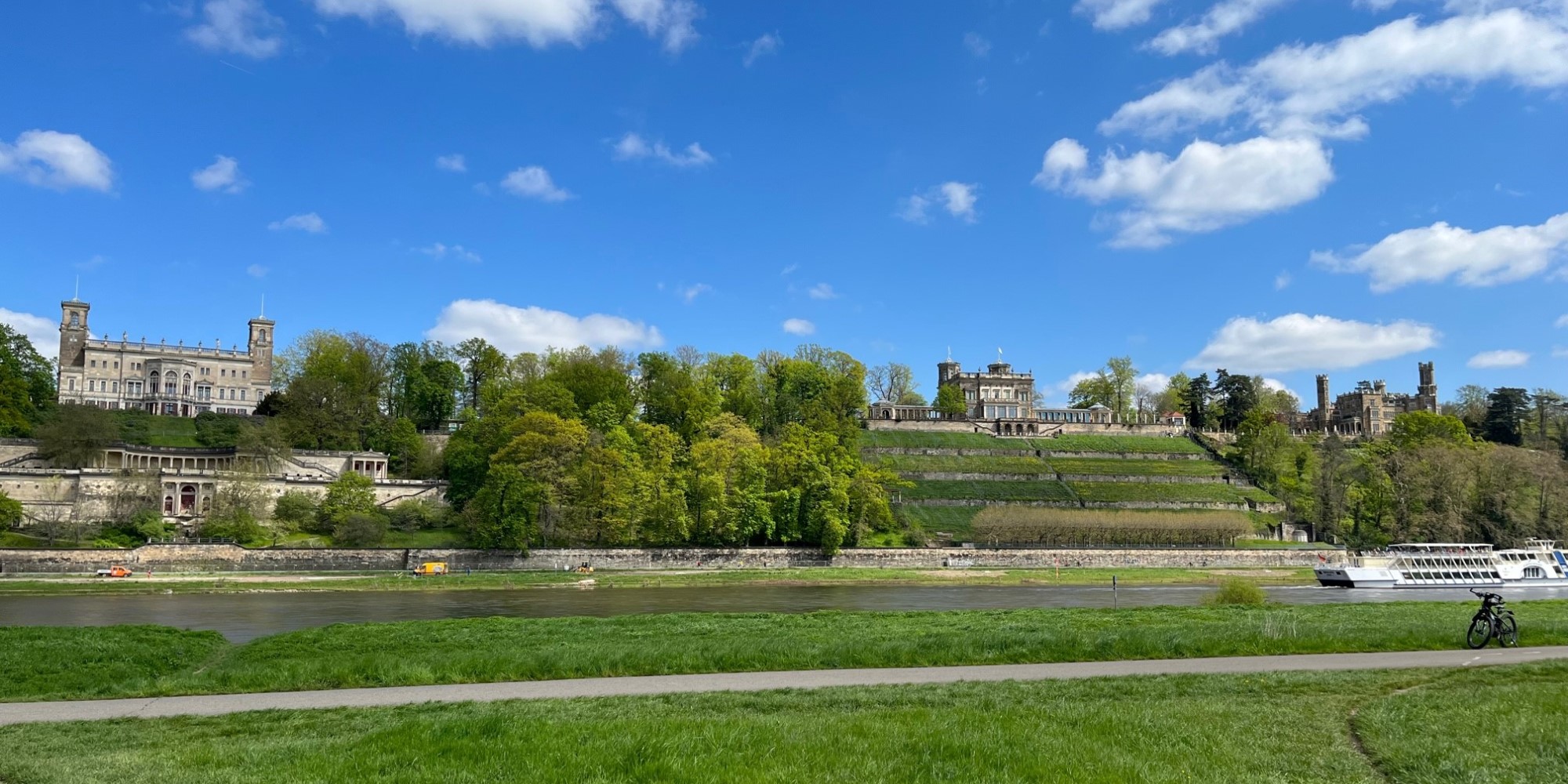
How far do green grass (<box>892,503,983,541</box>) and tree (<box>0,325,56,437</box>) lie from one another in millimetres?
74296

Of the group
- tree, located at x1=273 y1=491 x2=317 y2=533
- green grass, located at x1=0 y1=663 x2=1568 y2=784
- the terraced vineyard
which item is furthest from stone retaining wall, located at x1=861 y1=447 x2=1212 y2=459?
green grass, located at x1=0 y1=663 x2=1568 y2=784

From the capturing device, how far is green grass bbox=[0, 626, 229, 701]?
15.1m

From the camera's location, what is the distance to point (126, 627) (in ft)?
76.1

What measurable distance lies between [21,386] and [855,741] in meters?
107

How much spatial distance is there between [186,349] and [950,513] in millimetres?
93810

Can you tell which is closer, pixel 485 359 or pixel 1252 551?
pixel 1252 551

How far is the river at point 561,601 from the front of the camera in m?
32.4

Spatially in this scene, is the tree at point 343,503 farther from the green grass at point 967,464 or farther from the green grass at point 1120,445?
the green grass at point 1120,445

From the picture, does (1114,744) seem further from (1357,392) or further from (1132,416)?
(1357,392)

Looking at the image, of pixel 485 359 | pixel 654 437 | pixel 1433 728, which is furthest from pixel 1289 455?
pixel 1433 728

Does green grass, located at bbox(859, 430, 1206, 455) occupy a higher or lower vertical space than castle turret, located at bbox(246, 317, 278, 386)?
lower

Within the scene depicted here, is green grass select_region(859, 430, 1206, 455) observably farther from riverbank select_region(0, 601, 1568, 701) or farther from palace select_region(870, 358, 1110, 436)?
riverbank select_region(0, 601, 1568, 701)

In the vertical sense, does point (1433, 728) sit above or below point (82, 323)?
below

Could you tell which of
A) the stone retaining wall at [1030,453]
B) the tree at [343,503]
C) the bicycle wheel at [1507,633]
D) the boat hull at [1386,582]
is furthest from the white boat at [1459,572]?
the tree at [343,503]
